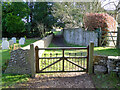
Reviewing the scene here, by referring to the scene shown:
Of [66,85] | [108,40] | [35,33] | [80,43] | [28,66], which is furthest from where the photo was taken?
[35,33]

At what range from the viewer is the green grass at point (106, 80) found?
318 centimetres

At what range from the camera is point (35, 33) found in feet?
70.2

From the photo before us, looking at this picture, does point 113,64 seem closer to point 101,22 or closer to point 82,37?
point 101,22

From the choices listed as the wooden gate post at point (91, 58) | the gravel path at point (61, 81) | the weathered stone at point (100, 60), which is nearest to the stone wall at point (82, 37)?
the weathered stone at point (100, 60)

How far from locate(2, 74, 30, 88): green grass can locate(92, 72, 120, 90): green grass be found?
7.09ft

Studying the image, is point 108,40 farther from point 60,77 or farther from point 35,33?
point 35,33

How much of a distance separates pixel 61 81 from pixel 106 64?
1755 millimetres

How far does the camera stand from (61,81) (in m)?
3.54

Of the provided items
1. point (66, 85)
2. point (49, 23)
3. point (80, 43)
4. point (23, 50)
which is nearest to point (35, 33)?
point (49, 23)

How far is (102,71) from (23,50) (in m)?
2.90

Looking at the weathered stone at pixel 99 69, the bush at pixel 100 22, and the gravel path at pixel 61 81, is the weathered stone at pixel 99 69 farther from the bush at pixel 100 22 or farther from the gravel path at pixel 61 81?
the bush at pixel 100 22

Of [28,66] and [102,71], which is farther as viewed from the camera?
[28,66]

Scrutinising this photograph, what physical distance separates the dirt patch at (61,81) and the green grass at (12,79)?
0.78ft

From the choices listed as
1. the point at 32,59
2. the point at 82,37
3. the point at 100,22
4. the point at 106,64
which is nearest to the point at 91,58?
the point at 106,64
